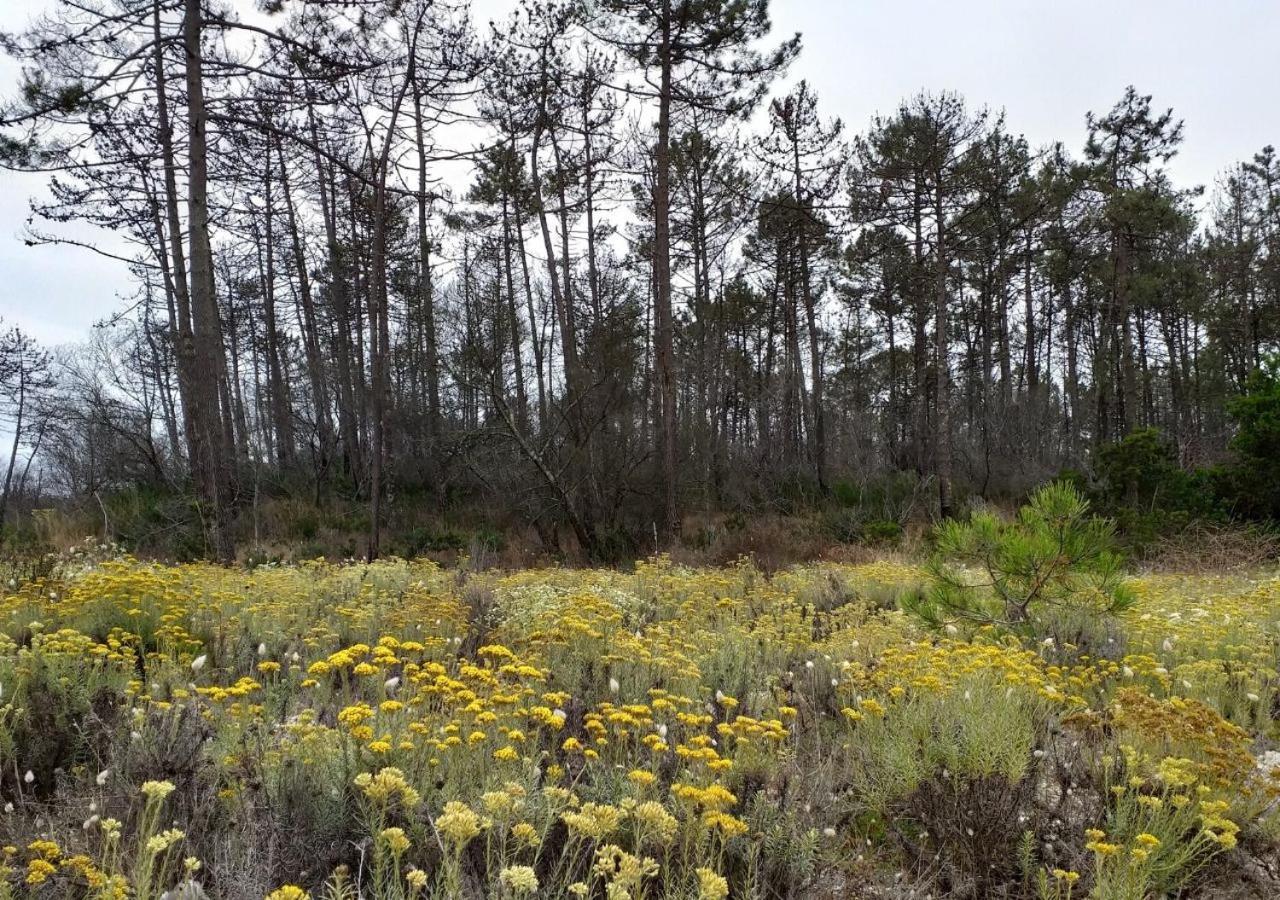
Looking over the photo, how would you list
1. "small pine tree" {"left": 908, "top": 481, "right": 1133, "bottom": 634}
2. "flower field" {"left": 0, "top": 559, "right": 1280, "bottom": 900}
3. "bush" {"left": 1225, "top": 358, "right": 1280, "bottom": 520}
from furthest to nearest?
"bush" {"left": 1225, "top": 358, "right": 1280, "bottom": 520}, "small pine tree" {"left": 908, "top": 481, "right": 1133, "bottom": 634}, "flower field" {"left": 0, "top": 559, "right": 1280, "bottom": 900}

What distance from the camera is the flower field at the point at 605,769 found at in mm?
2080

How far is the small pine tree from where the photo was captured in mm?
4746

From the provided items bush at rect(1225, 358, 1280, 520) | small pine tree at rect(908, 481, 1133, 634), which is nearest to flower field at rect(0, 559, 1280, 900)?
small pine tree at rect(908, 481, 1133, 634)

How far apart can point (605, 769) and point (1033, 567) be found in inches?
138

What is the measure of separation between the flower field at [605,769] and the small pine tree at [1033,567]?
676 mm

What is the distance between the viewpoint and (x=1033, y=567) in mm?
4863

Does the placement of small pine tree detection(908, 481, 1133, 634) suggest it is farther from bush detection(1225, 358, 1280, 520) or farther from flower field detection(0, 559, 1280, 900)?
bush detection(1225, 358, 1280, 520)

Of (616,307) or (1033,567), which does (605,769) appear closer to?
(1033,567)

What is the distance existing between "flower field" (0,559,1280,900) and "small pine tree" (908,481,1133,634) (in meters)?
0.68

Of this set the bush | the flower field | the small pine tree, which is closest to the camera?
the flower field

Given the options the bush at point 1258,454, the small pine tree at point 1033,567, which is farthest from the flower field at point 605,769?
the bush at point 1258,454

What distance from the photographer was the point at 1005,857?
2.53m

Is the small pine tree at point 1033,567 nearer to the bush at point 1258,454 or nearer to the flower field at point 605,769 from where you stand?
the flower field at point 605,769

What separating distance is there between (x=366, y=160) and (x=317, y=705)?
1148 centimetres
